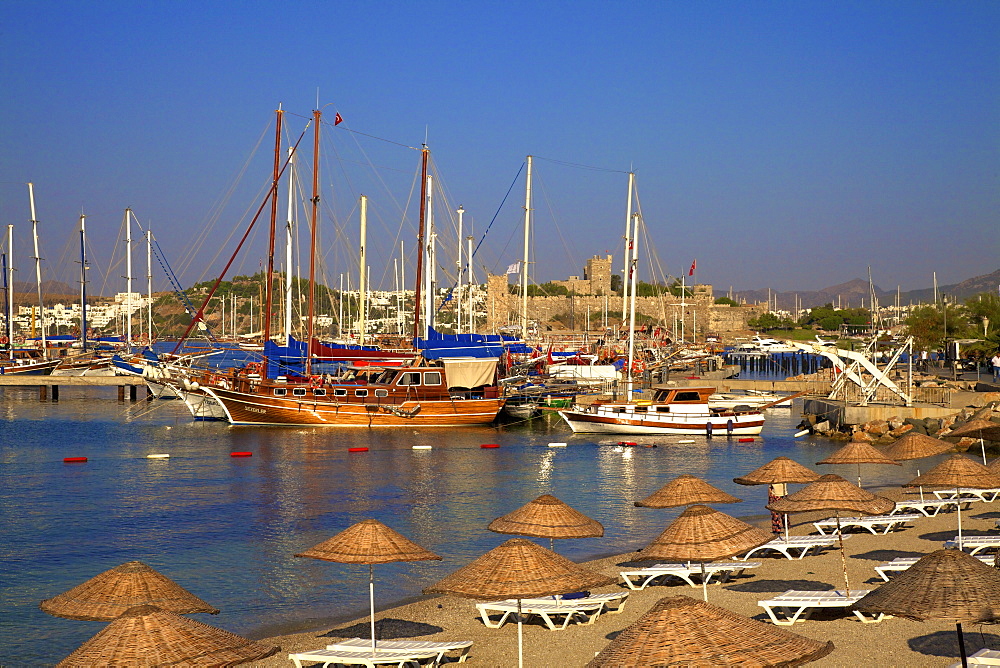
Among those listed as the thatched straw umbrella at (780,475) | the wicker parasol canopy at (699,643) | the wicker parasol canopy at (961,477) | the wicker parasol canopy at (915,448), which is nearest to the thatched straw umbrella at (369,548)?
the wicker parasol canopy at (699,643)

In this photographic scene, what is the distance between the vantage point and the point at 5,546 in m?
21.8

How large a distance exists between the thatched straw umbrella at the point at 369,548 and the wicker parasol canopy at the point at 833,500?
6.22m

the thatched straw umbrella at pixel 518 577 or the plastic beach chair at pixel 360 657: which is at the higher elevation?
Result: the thatched straw umbrella at pixel 518 577

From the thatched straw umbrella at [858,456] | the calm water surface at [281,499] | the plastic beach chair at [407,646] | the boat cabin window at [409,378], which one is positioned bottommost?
the calm water surface at [281,499]

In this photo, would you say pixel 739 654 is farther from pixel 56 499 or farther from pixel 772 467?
pixel 56 499

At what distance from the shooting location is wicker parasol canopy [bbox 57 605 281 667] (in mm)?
7922

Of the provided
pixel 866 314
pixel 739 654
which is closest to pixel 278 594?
pixel 739 654

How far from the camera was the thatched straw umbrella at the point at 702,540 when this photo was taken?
12.6 meters

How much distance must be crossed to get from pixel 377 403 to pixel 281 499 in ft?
58.4

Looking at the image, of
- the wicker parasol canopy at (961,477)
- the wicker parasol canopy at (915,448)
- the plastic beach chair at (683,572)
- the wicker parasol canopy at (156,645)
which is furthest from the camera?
the wicker parasol canopy at (915,448)

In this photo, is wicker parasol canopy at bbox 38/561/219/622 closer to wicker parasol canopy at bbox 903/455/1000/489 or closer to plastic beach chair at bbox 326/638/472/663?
plastic beach chair at bbox 326/638/472/663

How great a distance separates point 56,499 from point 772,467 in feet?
65.3

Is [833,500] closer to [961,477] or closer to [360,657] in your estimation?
[961,477]

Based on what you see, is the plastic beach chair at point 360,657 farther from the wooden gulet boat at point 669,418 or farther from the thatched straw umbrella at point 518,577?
the wooden gulet boat at point 669,418
